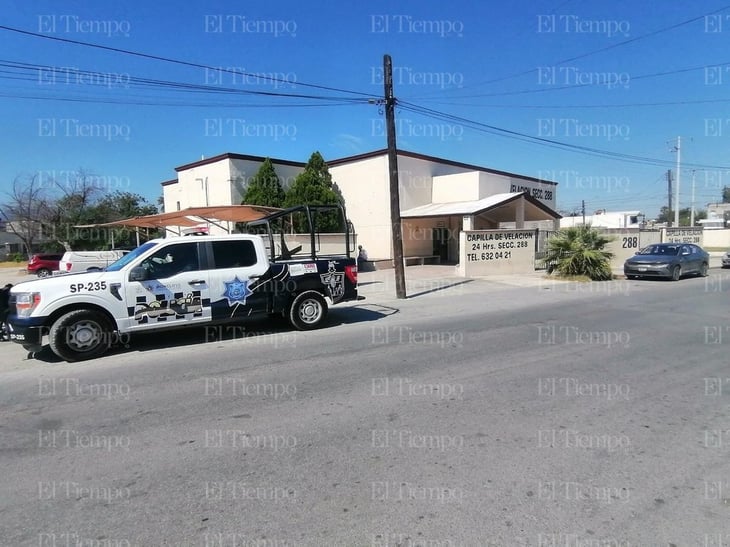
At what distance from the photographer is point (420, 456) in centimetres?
379

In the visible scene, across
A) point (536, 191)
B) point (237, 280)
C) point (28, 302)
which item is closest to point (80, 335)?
point (28, 302)

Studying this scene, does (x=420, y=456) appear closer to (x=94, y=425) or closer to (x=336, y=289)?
(x=94, y=425)

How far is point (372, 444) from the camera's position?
4020mm

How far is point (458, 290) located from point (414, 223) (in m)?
11.7

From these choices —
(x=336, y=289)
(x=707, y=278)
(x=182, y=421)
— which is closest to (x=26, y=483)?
(x=182, y=421)

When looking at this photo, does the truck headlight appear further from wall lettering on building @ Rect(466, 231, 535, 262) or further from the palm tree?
the palm tree

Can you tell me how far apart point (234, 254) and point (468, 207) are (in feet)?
57.9

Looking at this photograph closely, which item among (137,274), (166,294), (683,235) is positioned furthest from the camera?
(683,235)

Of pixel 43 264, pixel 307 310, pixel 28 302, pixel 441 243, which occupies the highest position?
pixel 441 243

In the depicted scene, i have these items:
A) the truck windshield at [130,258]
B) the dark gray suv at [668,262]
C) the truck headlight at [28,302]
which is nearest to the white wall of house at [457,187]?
the dark gray suv at [668,262]

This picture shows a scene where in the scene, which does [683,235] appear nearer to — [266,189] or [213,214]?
[266,189]

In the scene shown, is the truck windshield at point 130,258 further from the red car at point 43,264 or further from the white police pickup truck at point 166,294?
the red car at point 43,264

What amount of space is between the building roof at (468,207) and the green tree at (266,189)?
23.1 feet

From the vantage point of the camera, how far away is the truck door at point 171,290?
7.33 m
